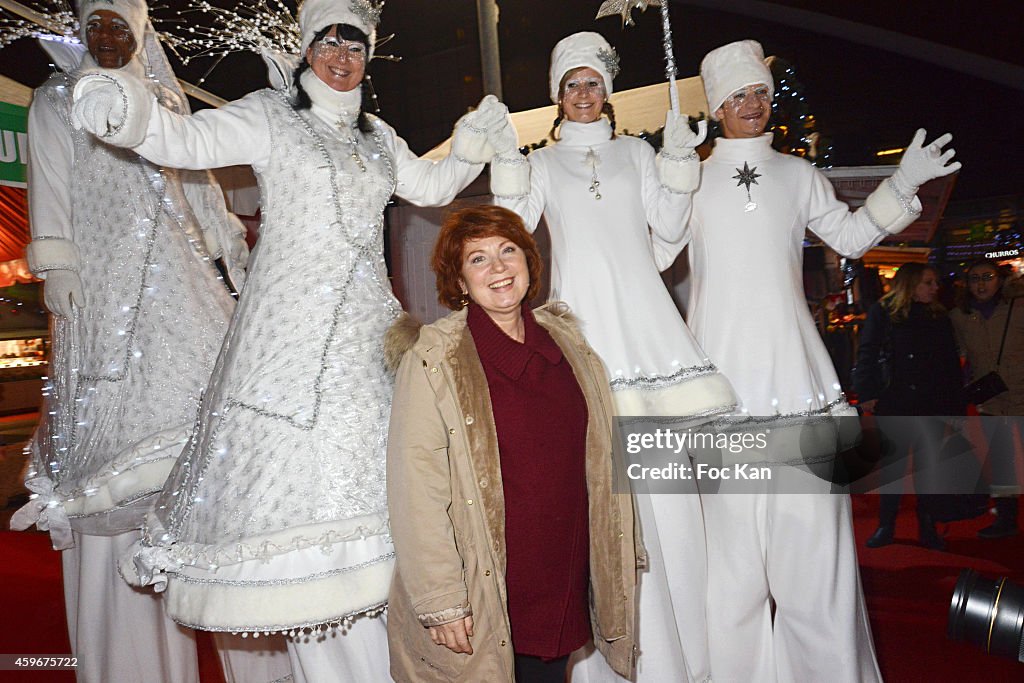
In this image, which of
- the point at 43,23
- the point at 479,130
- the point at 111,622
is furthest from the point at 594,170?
the point at 111,622

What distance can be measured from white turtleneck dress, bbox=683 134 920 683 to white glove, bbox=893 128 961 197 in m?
0.05

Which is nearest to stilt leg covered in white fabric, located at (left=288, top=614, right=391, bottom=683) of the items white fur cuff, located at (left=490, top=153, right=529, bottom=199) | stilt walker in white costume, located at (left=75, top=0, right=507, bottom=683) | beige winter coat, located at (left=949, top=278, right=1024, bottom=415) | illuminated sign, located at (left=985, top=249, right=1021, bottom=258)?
stilt walker in white costume, located at (left=75, top=0, right=507, bottom=683)

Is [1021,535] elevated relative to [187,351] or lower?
lower

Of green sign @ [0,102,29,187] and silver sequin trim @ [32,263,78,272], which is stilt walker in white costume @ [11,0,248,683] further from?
green sign @ [0,102,29,187]

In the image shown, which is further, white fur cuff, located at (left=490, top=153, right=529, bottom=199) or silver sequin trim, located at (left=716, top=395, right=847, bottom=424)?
silver sequin trim, located at (left=716, top=395, right=847, bottom=424)

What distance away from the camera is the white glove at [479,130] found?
6.88ft

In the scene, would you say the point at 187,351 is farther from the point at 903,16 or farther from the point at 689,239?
the point at 903,16

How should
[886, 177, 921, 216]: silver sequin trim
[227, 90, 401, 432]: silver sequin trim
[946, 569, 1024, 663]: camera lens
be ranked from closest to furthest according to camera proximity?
[946, 569, 1024, 663]: camera lens < [227, 90, 401, 432]: silver sequin trim < [886, 177, 921, 216]: silver sequin trim

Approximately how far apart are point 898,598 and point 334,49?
3.06 m

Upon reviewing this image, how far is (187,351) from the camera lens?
2256 mm

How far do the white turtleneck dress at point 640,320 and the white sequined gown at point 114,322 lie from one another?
39.2 inches

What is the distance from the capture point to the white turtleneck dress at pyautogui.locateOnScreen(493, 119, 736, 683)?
2.16 m

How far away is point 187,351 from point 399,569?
3.39 feet

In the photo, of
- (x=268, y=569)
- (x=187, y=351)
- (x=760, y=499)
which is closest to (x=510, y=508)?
(x=268, y=569)
